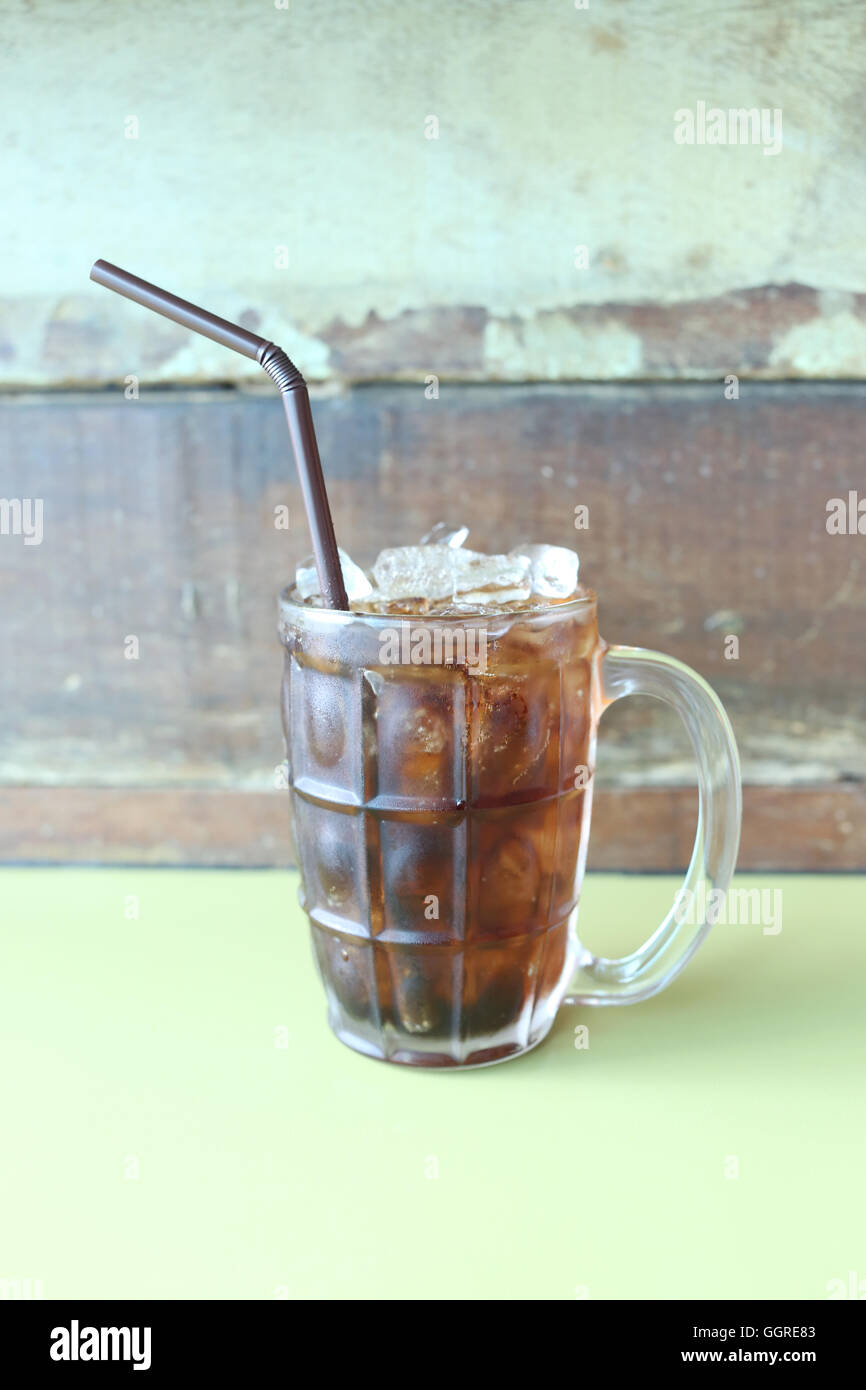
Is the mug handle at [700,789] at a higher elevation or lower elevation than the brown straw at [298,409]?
lower

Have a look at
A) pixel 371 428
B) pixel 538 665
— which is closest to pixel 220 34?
pixel 371 428

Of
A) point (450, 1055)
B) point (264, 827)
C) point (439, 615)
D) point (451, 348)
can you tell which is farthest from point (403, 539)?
point (450, 1055)

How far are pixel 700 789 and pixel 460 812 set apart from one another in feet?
0.69

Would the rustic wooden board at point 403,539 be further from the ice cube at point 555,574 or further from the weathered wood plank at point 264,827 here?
the ice cube at point 555,574

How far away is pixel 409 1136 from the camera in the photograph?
2.68 feet

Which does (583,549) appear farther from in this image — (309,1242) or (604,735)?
(309,1242)

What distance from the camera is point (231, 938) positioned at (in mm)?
1146

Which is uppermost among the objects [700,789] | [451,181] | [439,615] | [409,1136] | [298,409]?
[451,181]

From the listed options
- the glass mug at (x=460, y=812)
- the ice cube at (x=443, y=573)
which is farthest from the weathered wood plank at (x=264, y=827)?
the ice cube at (x=443, y=573)

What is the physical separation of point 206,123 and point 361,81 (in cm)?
16

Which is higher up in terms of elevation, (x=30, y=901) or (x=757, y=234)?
(x=757, y=234)

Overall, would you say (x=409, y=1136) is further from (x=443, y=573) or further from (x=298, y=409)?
(x=298, y=409)

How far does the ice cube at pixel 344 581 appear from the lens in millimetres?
891

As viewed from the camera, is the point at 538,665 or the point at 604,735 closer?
the point at 538,665
